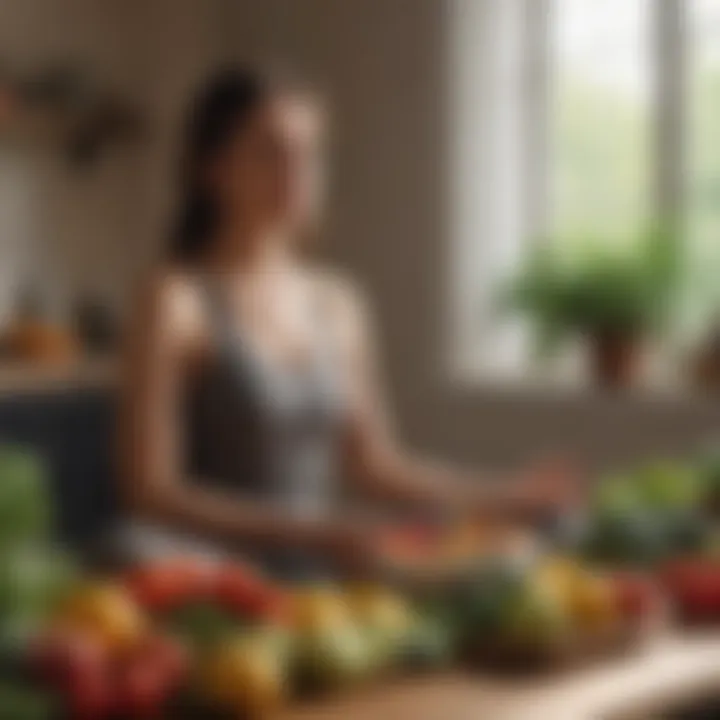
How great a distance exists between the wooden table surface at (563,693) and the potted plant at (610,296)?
1144 millimetres

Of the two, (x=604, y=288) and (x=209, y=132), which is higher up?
A: (x=209, y=132)

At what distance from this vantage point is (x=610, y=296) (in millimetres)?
2008

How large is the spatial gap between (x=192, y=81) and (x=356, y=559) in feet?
5.33

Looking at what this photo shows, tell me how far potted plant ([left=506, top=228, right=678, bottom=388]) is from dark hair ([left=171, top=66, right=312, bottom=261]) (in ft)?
2.37

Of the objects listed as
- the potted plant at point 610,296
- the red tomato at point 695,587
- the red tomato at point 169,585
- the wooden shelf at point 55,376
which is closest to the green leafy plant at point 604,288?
the potted plant at point 610,296

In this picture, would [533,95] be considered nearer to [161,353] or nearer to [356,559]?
[161,353]

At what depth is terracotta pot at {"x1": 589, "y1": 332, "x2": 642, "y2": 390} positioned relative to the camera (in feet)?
6.54

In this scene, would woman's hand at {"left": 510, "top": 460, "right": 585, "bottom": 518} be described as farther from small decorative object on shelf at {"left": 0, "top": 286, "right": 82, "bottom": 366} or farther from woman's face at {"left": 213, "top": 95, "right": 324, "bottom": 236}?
small decorative object on shelf at {"left": 0, "top": 286, "right": 82, "bottom": 366}

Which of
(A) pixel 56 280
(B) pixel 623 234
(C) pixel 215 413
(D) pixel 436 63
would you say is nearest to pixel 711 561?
(C) pixel 215 413

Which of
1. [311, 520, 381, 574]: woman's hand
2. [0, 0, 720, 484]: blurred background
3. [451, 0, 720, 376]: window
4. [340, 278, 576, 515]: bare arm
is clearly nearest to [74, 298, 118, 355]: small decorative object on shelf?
[0, 0, 720, 484]: blurred background

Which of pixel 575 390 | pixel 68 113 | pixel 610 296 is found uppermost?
pixel 68 113

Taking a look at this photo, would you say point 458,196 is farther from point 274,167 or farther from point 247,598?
point 247,598

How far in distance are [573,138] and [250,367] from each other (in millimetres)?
1030

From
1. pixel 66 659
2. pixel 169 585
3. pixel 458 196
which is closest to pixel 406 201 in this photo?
pixel 458 196
